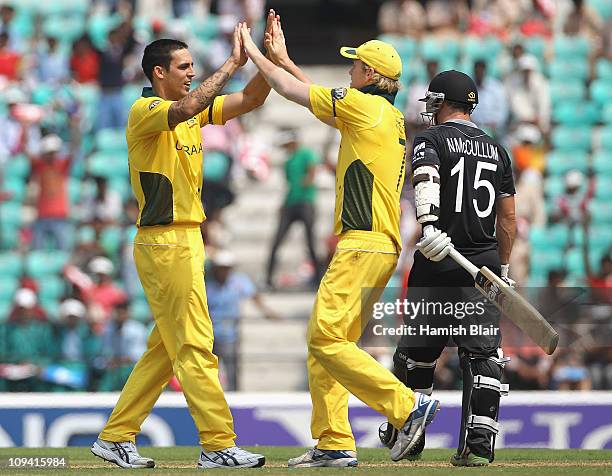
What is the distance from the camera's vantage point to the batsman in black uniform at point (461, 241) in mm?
7781

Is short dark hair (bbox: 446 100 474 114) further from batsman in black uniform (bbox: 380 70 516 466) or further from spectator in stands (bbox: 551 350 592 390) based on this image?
spectator in stands (bbox: 551 350 592 390)

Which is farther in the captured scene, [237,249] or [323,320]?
[237,249]

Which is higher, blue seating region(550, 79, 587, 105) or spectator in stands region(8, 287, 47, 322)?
blue seating region(550, 79, 587, 105)

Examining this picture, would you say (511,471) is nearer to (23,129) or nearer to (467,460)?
(467,460)

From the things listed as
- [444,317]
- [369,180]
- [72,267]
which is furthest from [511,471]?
[72,267]

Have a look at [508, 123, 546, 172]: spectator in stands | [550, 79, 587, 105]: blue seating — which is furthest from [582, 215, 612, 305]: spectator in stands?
[550, 79, 587, 105]: blue seating

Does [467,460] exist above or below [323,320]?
below

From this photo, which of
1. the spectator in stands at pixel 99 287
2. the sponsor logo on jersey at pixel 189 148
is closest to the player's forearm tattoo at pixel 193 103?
the sponsor logo on jersey at pixel 189 148

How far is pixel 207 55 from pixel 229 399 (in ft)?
21.6

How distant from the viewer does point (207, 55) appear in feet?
54.0

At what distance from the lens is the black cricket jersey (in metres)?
7.86

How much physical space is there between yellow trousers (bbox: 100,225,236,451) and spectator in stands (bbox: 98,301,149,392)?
3.67m

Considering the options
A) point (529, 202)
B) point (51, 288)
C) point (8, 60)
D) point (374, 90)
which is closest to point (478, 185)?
point (374, 90)

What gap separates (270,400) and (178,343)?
3.23m
